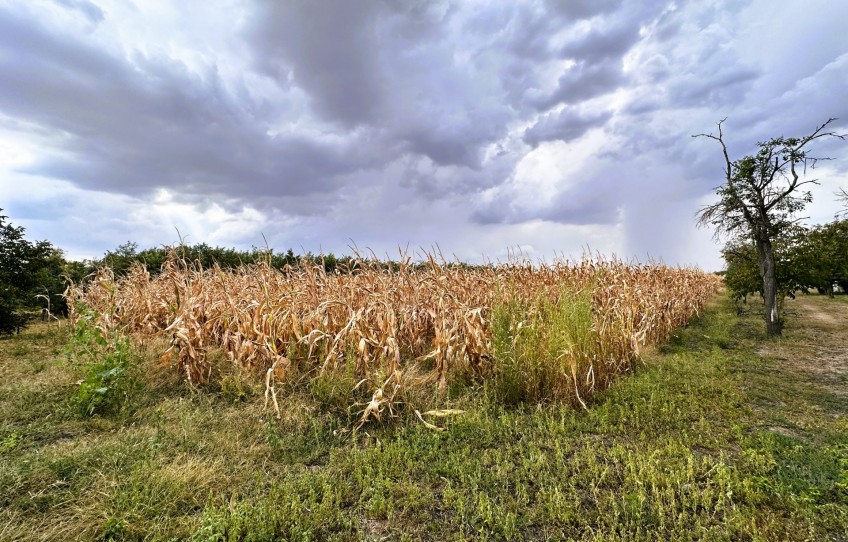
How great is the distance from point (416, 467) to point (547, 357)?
2.38m

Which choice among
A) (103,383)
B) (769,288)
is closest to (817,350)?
(769,288)

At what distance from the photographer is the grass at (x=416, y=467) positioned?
292 centimetres

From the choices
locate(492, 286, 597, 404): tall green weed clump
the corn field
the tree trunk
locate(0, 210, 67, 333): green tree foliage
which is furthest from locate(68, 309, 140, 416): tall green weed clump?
Answer: the tree trunk

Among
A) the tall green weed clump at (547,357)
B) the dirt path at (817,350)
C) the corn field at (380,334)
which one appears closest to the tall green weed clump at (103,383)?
the corn field at (380,334)

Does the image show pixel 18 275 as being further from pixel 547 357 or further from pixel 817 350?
pixel 817 350

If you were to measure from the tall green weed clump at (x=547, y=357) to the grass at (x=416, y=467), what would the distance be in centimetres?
23

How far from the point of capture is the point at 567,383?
5.28 metres

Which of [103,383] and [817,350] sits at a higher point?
[103,383]

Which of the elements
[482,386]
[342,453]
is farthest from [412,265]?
[342,453]

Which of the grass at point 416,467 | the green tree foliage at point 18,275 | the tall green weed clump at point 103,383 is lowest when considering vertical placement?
the grass at point 416,467

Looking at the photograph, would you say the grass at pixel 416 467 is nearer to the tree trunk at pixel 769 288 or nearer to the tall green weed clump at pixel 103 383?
the tall green weed clump at pixel 103 383

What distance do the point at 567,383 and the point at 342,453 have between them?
2.94 m

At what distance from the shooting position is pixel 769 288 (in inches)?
463

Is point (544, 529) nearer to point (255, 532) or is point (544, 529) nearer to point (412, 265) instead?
point (255, 532)
